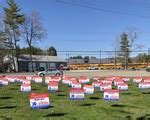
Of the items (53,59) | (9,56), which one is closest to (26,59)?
(9,56)

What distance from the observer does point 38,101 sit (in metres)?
13.3

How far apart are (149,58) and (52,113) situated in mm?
132770

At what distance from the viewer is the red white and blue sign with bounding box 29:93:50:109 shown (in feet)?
42.8

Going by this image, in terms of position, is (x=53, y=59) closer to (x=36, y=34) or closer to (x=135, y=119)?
(x=36, y=34)

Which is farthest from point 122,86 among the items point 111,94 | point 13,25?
point 13,25

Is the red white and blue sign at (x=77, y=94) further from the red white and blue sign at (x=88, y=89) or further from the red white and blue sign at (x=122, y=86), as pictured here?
the red white and blue sign at (x=122, y=86)

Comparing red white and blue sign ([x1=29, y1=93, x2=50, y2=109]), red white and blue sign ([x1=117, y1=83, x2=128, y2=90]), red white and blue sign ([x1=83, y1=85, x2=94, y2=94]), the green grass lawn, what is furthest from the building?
red white and blue sign ([x1=29, y1=93, x2=50, y2=109])

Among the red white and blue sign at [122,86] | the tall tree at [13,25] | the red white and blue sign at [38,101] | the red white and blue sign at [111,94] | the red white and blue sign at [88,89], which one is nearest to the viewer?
the red white and blue sign at [38,101]

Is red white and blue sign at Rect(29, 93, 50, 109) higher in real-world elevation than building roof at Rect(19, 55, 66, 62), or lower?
lower

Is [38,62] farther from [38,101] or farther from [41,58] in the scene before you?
[38,101]

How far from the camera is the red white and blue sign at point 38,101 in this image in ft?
42.8

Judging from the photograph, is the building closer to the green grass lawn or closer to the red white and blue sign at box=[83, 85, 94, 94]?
the red white and blue sign at box=[83, 85, 94, 94]

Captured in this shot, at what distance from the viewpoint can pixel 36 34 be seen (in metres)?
100

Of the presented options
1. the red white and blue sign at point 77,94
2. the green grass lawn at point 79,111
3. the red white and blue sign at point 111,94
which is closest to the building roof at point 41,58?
the green grass lawn at point 79,111
